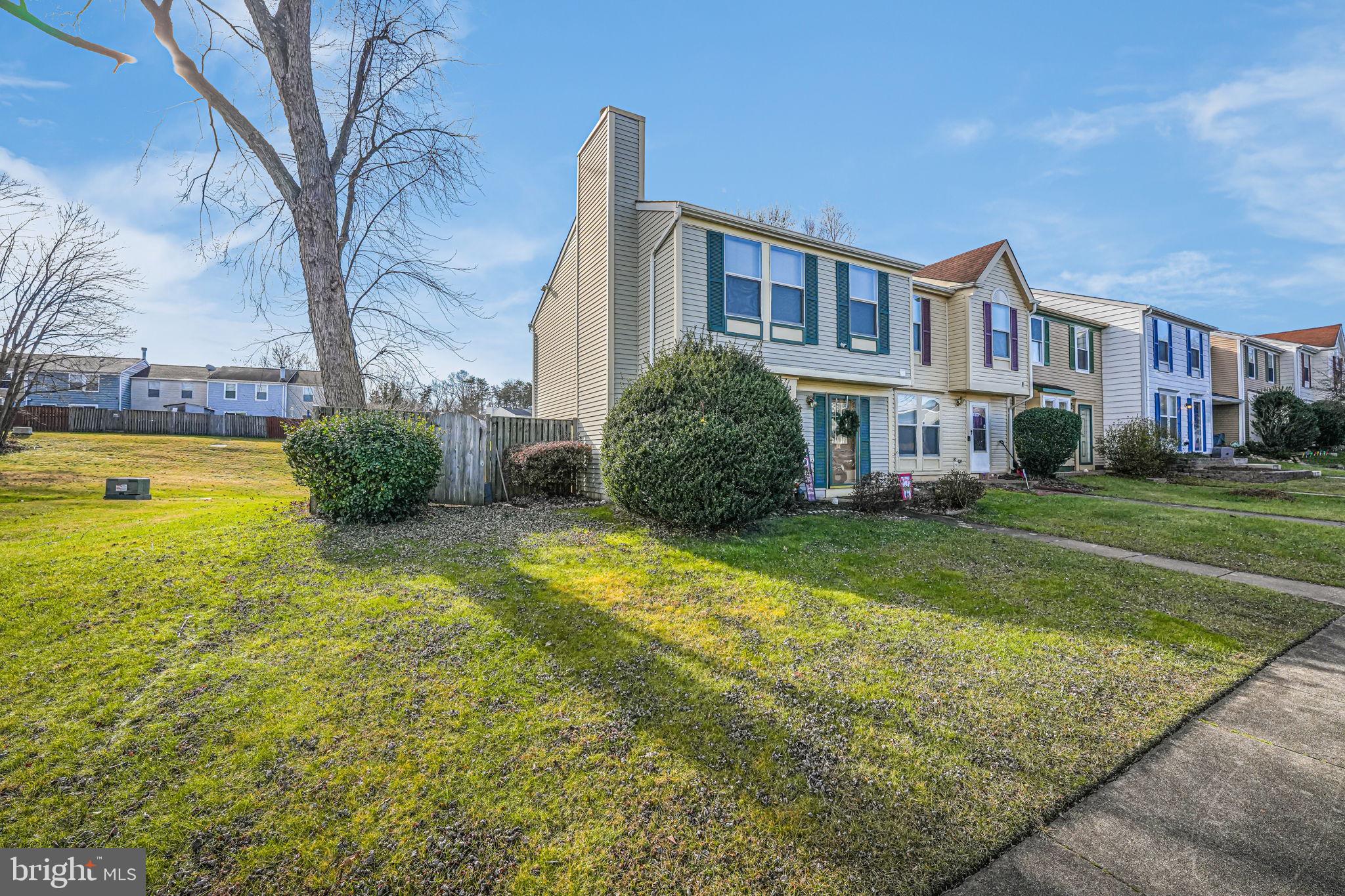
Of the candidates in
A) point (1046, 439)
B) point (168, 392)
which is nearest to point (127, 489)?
point (1046, 439)

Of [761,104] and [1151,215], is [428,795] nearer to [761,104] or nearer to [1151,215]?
[761,104]

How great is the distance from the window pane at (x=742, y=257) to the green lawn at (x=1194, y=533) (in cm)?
640

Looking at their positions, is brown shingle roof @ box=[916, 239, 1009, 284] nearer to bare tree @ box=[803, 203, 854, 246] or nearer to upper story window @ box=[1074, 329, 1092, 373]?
upper story window @ box=[1074, 329, 1092, 373]

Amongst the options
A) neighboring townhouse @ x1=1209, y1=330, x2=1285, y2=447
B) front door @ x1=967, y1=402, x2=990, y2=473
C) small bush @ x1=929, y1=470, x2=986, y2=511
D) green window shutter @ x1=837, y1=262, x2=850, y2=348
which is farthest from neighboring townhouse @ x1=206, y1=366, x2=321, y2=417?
neighboring townhouse @ x1=1209, y1=330, x2=1285, y2=447

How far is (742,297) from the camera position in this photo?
11398mm

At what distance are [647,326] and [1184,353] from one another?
78.7ft

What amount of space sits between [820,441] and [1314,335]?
4162cm

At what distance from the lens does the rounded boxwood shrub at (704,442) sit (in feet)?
23.7

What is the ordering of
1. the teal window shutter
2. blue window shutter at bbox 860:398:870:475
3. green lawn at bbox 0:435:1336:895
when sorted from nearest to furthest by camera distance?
green lawn at bbox 0:435:1336:895, the teal window shutter, blue window shutter at bbox 860:398:870:475

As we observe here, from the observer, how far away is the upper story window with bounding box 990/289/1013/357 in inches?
639

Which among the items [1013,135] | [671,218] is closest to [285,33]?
[671,218]

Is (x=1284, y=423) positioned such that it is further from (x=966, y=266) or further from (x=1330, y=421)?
(x=966, y=266)

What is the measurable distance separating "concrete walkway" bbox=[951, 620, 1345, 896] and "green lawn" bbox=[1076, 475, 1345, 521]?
1041 centimetres

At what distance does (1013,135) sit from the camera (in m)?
12.5
